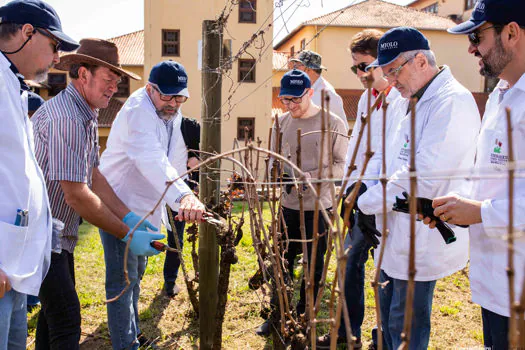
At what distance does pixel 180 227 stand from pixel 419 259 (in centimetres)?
299

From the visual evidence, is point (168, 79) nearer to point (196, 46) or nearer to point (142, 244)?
point (142, 244)

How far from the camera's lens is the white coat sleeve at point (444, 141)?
2.19 m

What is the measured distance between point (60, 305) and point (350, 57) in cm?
2557

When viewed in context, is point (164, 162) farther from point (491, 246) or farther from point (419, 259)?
point (491, 246)

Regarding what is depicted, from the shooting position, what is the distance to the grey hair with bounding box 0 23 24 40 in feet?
6.34

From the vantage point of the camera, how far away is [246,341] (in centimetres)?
361

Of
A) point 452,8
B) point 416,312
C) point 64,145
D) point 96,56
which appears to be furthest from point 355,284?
point 452,8

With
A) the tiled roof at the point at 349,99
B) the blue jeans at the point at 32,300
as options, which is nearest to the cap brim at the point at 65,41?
the blue jeans at the point at 32,300

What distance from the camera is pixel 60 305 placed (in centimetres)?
236

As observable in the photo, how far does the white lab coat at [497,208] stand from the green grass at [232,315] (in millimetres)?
1523

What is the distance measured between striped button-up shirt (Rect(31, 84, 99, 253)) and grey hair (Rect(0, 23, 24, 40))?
47 cm

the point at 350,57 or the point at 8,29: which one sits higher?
the point at 350,57

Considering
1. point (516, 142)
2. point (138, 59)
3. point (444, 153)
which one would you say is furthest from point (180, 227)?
point (138, 59)

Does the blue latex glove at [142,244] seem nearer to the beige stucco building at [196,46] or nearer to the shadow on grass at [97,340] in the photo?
the shadow on grass at [97,340]
